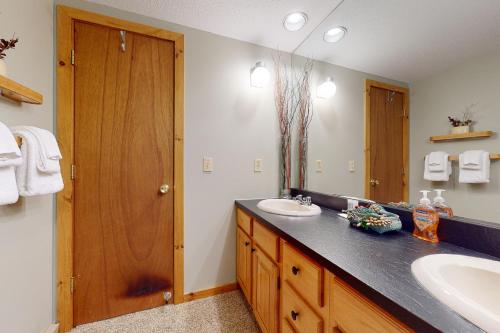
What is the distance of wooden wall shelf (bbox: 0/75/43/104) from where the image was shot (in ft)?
2.69

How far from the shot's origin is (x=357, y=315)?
591mm

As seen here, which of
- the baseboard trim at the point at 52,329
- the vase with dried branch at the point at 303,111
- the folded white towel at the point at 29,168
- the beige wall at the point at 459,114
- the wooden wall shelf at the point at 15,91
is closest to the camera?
the beige wall at the point at 459,114

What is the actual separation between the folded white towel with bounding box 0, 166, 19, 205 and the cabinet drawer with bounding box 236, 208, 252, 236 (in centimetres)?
116

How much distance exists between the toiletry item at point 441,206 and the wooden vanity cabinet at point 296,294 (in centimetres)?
60

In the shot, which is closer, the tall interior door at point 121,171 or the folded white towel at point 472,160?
the folded white towel at point 472,160

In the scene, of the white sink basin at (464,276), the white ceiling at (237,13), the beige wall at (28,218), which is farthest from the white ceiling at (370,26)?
the white sink basin at (464,276)

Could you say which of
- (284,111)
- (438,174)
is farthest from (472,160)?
(284,111)

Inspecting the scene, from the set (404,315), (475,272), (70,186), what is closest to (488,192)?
(475,272)

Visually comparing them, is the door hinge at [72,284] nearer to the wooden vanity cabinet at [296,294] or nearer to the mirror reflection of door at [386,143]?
the wooden vanity cabinet at [296,294]

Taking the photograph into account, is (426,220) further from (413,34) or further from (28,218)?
(28,218)

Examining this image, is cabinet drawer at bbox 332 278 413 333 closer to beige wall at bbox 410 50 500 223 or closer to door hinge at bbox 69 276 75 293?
beige wall at bbox 410 50 500 223

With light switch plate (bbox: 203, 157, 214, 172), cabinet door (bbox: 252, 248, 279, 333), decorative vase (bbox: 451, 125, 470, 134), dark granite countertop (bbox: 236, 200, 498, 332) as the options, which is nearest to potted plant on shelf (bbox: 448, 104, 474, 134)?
decorative vase (bbox: 451, 125, 470, 134)

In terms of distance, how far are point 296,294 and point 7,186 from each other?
1.21 m

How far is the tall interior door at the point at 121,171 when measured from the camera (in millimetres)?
1418
